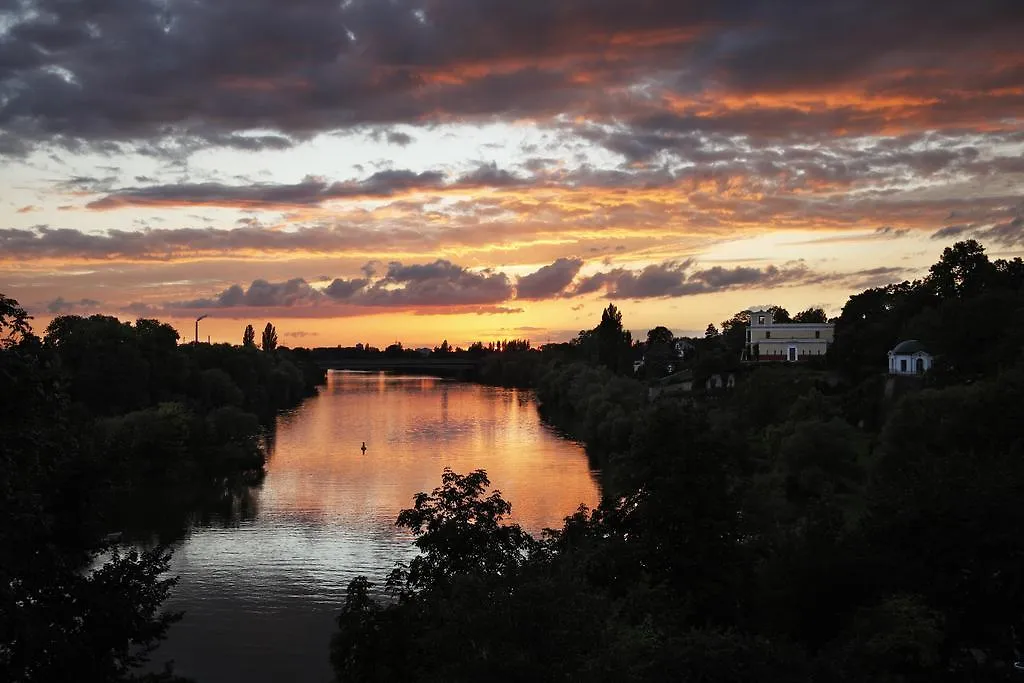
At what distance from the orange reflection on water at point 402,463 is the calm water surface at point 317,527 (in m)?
0.15

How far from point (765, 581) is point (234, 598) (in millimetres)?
24700

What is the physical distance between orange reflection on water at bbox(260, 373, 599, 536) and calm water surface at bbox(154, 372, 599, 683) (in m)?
0.15

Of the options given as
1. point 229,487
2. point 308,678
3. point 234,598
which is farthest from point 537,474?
point 308,678

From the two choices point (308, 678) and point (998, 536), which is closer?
point (998, 536)

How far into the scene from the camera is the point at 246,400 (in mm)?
128875

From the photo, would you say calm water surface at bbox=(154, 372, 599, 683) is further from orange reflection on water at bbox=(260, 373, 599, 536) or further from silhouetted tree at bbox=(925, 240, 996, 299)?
silhouetted tree at bbox=(925, 240, 996, 299)

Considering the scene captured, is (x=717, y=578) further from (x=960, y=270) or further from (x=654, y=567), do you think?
(x=960, y=270)

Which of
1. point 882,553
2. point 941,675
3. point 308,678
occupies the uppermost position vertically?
point 882,553

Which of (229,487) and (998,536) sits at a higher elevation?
(998,536)

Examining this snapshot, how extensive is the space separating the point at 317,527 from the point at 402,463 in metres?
26.4

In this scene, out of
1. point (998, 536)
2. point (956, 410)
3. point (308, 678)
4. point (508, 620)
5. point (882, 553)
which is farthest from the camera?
point (956, 410)

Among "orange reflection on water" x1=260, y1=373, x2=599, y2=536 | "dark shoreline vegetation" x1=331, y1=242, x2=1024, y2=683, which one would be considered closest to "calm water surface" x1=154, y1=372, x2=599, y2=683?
"orange reflection on water" x1=260, y1=373, x2=599, y2=536

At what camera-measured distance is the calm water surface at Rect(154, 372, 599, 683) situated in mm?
37375

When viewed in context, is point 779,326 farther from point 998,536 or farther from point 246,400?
point 998,536
